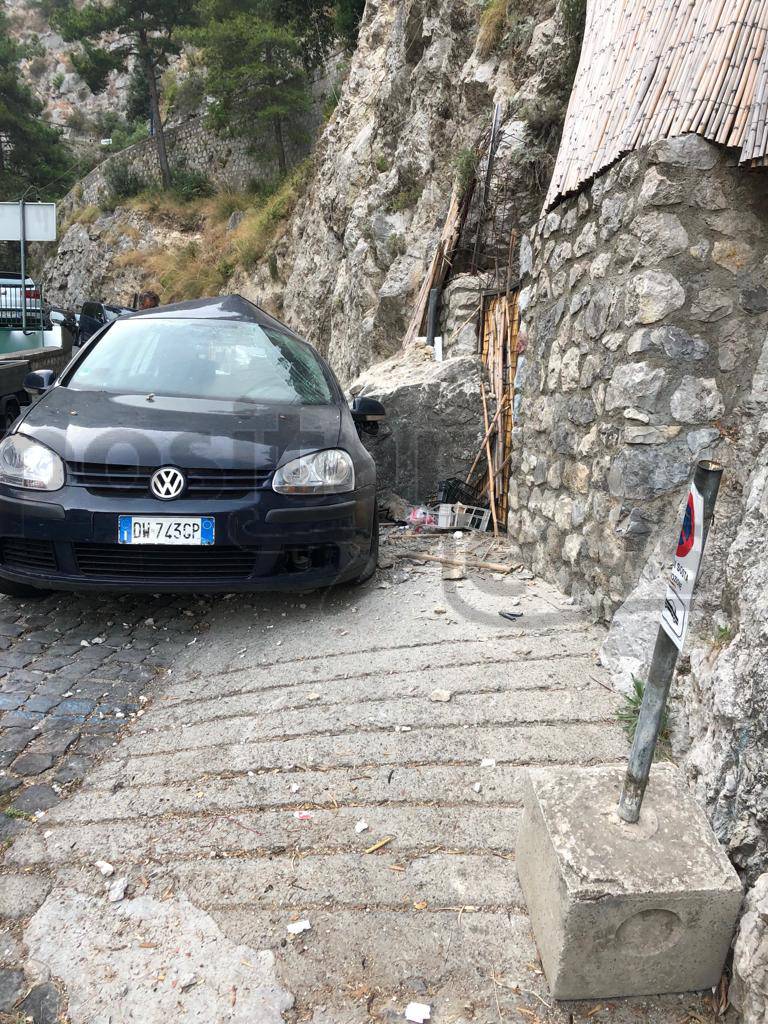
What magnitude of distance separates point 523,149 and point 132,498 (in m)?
5.06

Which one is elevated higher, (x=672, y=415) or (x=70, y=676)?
(x=672, y=415)

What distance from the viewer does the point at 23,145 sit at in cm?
3666

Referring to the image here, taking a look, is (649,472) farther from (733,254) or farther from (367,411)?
(367,411)

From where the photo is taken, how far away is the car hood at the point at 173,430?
3525 millimetres

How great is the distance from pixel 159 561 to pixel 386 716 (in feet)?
4.70

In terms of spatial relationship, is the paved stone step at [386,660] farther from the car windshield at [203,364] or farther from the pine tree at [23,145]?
the pine tree at [23,145]

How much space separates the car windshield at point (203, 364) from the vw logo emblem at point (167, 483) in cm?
88

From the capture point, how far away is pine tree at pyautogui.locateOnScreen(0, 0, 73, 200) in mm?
35625

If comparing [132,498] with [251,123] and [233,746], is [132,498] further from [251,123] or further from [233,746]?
[251,123]

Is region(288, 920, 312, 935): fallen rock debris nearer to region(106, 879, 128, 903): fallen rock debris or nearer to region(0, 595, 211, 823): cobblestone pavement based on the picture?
region(106, 879, 128, 903): fallen rock debris

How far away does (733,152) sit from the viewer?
9.25ft

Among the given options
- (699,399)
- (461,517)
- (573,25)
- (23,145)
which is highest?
(23,145)

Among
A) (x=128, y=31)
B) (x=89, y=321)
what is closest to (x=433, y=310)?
(x=89, y=321)

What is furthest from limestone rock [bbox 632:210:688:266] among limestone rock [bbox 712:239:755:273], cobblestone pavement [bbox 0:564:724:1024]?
cobblestone pavement [bbox 0:564:724:1024]
